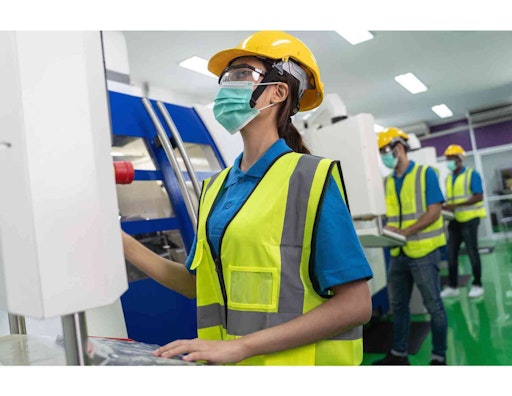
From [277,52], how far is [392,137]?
2.56 m

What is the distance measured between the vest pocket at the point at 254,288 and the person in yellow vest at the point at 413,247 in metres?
2.32

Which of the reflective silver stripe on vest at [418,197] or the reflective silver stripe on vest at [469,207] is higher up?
the reflective silver stripe on vest at [418,197]

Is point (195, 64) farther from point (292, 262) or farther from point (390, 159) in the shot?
point (292, 262)

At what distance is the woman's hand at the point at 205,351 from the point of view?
0.65 m

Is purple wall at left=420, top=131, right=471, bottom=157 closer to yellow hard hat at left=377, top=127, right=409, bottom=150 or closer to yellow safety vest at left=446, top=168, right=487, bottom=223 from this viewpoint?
yellow safety vest at left=446, top=168, right=487, bottom=223

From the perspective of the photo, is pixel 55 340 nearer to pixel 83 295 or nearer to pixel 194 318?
pixel 83 295

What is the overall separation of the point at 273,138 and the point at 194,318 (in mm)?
864

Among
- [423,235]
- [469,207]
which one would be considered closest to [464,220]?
[469,207]

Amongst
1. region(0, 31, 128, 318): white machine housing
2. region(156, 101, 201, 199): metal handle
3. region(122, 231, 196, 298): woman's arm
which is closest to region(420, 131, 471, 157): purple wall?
region(156, 101, 201, 199): metal handle

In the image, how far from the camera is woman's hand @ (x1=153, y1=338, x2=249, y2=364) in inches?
25.4

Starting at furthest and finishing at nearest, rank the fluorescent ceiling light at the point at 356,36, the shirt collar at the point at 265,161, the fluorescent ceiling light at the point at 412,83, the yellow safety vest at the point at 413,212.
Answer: the fluorescent ceiling light at the point at 356,36 < the fluorescent ceiling light at the point at 412,83 < the yellow safety vest at the point at 413,212 < the shirt collar at the point at 265,161

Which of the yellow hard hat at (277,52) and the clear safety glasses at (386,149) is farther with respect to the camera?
the clear safety glasses at (386,149)

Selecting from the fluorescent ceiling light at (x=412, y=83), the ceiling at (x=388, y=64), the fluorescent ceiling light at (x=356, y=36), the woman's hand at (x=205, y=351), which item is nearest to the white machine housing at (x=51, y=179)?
the woman's hand at (x=205, y=351)

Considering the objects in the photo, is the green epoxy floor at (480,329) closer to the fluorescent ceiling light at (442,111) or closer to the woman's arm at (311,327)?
the woman's arm at (311,327)
